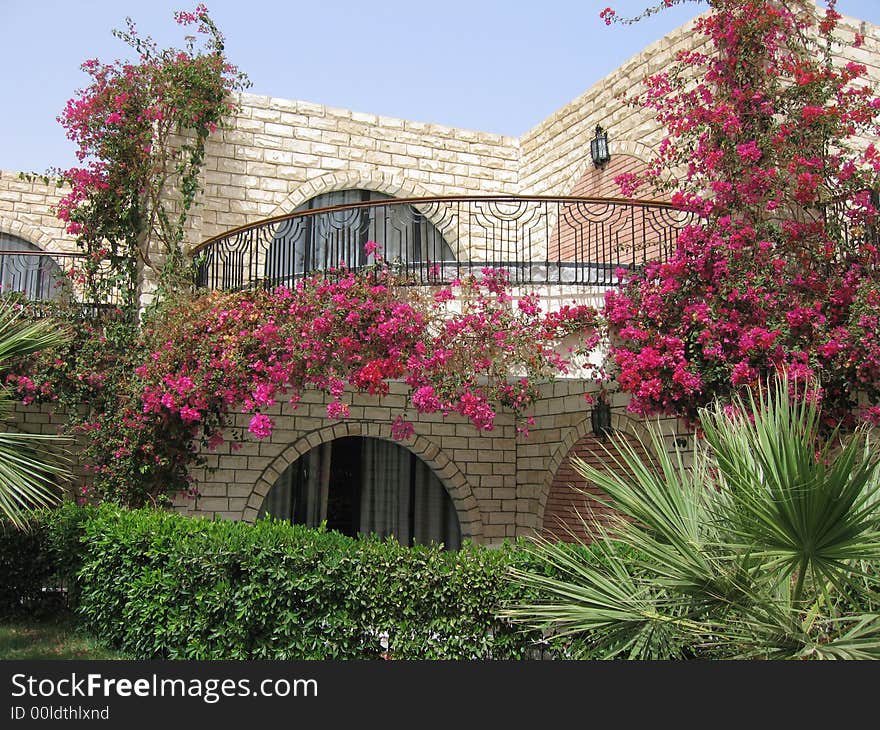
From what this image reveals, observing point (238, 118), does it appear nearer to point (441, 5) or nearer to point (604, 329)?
point (441, 5)

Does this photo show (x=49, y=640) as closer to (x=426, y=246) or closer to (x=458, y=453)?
(x=426, y=246)

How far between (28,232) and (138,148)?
4376mm

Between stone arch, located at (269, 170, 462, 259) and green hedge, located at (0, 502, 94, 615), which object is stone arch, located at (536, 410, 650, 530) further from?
green hedge, located at (0, 502, 94, 615)

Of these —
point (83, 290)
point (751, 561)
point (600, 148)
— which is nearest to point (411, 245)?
point (600, 148)

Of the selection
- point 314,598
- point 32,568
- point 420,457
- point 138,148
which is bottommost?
point 32,568

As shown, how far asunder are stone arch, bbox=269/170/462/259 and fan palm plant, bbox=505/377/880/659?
7.40 m

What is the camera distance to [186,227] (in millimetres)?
10078

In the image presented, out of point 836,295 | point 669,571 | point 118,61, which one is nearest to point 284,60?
point 118,61

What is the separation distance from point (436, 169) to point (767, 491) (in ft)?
30.0

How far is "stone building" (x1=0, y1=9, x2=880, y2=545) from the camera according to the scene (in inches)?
410

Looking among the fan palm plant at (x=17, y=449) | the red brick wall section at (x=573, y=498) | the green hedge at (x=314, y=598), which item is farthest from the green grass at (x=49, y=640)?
the red brick wall section at (x=573, y=498)

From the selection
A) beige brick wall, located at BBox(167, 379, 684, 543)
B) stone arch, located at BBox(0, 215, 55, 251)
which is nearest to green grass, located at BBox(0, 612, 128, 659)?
beige brick wall, located at BBox(167, 379, 684, 543)

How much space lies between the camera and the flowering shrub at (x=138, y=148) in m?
9.70

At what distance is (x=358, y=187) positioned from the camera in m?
11.6
